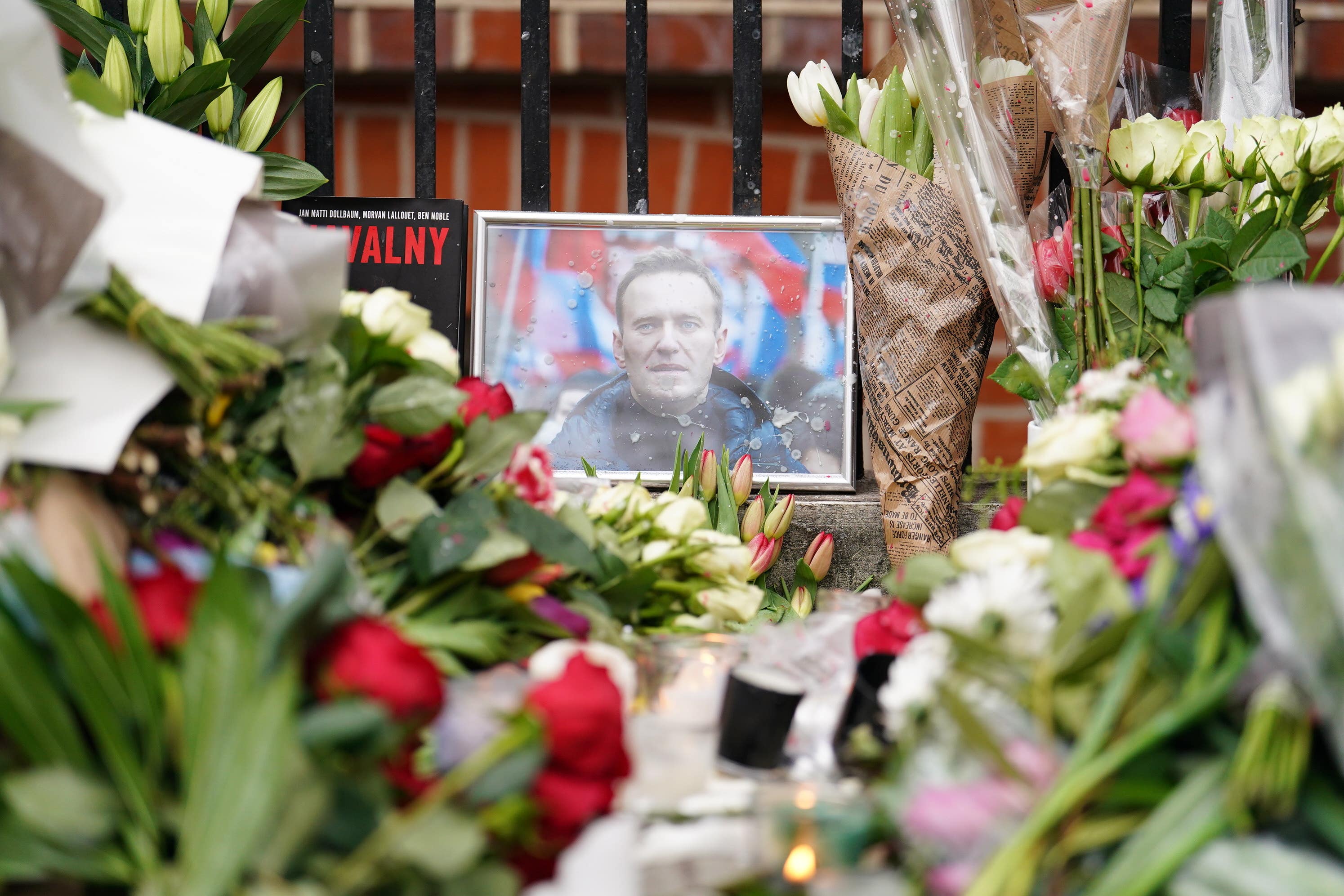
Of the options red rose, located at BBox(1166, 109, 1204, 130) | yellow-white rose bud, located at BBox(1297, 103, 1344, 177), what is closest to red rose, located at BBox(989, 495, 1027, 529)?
yellow-white rose bud, located at BBox(1297, 103, 1344, 177)

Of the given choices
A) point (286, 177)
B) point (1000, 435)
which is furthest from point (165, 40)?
point (1000, 435)

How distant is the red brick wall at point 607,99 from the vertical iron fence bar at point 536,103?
0.50 meters

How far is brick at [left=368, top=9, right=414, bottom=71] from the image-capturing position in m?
1.74

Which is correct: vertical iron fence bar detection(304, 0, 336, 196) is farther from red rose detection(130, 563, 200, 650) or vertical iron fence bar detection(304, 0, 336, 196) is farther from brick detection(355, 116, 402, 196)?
red rose detection(130, 563, 200, 650)

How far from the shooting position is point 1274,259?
2.91 ft

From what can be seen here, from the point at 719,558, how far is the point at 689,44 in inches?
49.2

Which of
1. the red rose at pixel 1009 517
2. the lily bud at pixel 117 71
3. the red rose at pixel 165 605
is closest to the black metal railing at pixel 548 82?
the lily bud at pixel 117 71

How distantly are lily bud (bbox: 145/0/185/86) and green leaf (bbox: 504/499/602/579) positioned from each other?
27.3 inches

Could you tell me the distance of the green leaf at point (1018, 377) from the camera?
37.9 inches

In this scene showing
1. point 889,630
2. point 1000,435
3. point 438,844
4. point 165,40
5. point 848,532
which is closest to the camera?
point 438,844

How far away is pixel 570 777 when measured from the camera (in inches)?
15.4

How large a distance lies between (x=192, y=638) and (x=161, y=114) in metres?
0.82

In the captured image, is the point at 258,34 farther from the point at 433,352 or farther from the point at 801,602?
the point at 801,602

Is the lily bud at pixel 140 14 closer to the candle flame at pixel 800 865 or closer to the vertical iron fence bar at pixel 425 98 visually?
the vertical iron fence bar at pixel 425 98
